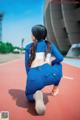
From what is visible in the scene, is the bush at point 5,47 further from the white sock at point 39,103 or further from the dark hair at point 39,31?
the white sock at point 39,103

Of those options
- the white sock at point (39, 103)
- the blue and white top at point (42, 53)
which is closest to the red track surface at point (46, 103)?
the white sock at point (39, 103)

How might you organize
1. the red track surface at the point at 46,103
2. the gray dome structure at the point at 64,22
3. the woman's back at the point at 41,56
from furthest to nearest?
the gray dome structure at the point at 64,22 < the woman's back at the point at 41,56 < the red track surface at the point at 46,103

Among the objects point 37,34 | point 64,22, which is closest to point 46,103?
point 37,34

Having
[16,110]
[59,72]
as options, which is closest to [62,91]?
[59,72]

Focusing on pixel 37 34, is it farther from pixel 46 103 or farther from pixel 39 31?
pixel 46 103

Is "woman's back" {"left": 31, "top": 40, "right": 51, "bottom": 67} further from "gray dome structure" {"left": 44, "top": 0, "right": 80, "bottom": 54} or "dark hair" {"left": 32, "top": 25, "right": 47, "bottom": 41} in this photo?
"gray dome structure" {"left": 44, "top": 0, "right": 80, "bottom": 54}

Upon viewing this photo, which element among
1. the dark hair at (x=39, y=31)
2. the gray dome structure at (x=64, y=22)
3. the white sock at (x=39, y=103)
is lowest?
the gray dome structure at (x=64, y=22)

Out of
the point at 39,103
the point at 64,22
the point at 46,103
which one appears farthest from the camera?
the point at 64,22

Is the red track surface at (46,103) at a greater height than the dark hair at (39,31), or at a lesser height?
lesser

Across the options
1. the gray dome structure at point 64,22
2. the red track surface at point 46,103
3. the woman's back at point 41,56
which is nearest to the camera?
the red track surface at point 46,103

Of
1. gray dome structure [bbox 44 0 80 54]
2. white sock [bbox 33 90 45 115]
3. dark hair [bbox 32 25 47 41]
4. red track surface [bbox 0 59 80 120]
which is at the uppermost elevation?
dark hair [bbox 32 25 47 41]

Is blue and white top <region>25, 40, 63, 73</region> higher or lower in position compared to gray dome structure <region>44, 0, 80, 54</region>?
higher

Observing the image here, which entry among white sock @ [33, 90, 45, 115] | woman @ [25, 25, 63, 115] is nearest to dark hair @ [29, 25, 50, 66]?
woman @ [25, 25, 63, 115]

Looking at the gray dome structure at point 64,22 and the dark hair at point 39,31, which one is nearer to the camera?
the dark hair at point 39,31
